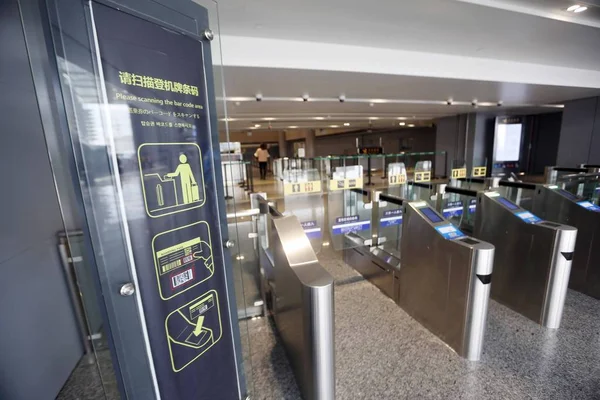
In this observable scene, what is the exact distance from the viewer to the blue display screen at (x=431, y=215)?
1961 mm

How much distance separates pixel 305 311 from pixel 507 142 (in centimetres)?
785

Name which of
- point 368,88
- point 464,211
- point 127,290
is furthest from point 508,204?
point 127,290

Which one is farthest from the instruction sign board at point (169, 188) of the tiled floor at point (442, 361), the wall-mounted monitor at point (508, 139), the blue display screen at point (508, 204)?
the wall-mounted monitor at point (508, 139)

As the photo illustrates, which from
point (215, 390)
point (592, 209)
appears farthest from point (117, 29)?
point (592, 209)

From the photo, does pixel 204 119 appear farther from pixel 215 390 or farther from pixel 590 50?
pixel 590 50

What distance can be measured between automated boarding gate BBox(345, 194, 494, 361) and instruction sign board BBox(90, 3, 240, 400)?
57.3 inches

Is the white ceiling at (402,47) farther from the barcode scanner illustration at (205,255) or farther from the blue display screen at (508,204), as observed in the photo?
the blue display screen at (508,204)

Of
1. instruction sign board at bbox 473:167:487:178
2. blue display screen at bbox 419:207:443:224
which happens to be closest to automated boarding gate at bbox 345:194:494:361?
blue display screen at bbox 419:207:443:224

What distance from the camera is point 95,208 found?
0.77m

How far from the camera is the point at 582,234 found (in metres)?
2.54

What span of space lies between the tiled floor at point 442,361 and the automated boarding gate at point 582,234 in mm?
310

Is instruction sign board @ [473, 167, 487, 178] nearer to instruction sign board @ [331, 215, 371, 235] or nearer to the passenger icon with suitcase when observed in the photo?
instruction sign board @ [331, 215, 371, 235]

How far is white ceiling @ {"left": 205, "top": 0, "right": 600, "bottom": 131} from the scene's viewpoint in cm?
194

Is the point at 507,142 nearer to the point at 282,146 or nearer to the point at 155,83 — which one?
the point at 155,83
